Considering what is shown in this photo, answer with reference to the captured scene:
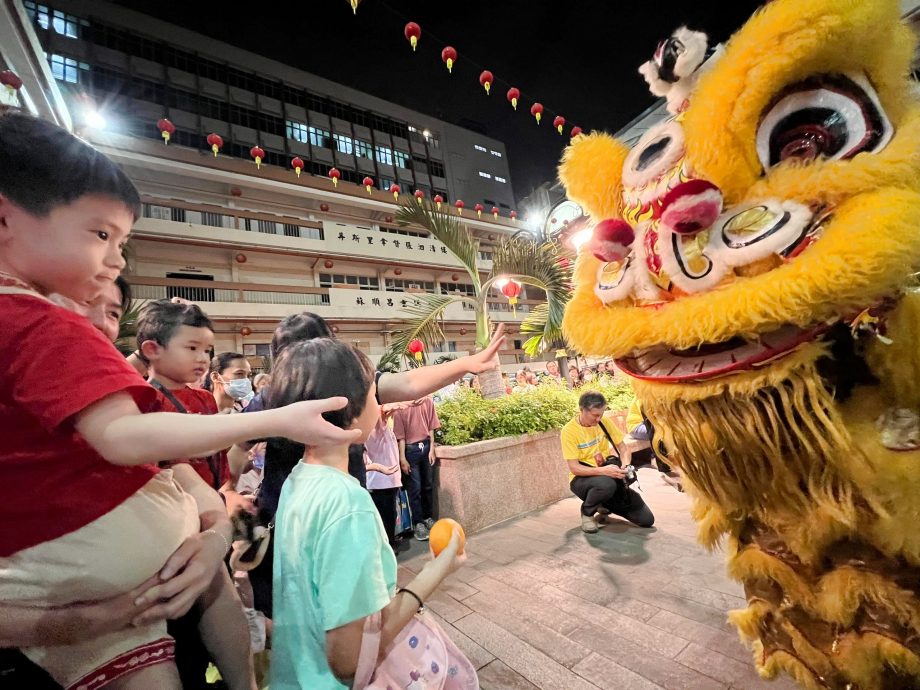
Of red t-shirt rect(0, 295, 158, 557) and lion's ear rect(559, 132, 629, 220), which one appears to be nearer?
red t-shirt rect(0, 295, 158, 557)

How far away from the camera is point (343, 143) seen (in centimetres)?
2250

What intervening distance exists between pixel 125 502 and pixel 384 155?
25827mm

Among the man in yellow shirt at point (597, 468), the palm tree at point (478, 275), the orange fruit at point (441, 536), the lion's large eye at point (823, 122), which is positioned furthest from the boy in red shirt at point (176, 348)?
the palm tree at point (478, 275)

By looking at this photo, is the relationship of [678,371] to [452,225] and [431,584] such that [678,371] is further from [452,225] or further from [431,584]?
[452,225]

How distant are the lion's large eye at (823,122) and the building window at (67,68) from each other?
74.9 feet

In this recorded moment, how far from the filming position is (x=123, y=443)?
706 mm

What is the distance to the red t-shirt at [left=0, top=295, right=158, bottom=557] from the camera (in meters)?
0.72

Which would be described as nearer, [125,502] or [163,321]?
[125,502]

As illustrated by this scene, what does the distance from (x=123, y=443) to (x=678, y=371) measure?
118cm

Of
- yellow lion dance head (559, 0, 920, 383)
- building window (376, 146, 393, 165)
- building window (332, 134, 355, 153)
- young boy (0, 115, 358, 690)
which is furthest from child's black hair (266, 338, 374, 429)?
building window (376, 146, 393, 165)

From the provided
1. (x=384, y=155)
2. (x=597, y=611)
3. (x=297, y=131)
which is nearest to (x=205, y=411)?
(x=597, y=611)

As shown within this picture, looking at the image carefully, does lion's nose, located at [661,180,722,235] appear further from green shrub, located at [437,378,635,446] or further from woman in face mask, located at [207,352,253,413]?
green shrub, located at [437,378,635,446]

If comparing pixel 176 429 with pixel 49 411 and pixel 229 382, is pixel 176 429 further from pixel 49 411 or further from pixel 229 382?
pixel 229 382

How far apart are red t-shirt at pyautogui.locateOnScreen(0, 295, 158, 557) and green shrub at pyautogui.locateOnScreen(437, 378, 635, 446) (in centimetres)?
402
